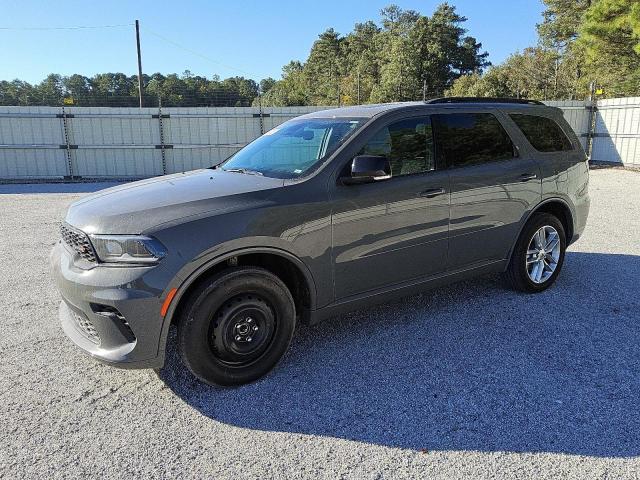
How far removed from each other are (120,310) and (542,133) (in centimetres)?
400

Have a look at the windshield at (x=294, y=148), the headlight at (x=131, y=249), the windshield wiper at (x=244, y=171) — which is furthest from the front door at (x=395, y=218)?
the headlight at (x=131, y=249)

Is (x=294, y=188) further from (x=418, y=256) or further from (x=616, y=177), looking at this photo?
(x=616, y=177)

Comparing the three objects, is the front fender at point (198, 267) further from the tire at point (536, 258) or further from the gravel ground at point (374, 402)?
the tire at point (536, 258)

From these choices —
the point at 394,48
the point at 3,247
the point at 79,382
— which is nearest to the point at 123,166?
the point at 3,247

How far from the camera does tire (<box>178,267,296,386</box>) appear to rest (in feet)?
9.66

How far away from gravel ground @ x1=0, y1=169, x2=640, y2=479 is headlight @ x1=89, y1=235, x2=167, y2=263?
3.02ft

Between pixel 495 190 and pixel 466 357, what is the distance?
1.48 m

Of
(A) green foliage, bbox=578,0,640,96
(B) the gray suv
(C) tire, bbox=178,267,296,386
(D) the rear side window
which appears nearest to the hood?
(B) the gray suv

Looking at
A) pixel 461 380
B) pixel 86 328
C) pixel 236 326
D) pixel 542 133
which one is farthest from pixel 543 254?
pixel 86 328

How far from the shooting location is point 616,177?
13727 millimetres

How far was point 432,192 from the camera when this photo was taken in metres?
3.80

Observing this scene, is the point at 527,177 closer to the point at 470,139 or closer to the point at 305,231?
the point at 470,139

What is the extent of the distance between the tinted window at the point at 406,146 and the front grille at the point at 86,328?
6.87 ft

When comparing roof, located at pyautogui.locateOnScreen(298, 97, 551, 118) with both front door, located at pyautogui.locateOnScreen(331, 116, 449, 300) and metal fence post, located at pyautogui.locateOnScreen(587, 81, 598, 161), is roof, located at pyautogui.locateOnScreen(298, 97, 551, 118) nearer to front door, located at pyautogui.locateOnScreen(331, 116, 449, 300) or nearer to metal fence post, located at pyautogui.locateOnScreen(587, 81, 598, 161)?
front door, located at pyautogui.locateOnScreen(331, 116, 449, 300)
